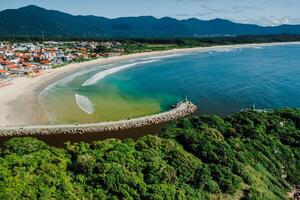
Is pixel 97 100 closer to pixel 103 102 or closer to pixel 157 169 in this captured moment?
pixel 103 102

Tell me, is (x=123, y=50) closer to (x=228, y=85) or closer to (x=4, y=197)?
(x=228, y=85)

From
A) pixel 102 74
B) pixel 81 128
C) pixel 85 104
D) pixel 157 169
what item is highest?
pixel 157 169

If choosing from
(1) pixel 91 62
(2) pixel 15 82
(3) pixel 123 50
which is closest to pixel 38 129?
(2) pixel 15 82

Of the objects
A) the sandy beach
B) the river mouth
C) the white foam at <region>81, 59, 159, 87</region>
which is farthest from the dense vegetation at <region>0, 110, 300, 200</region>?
the white foam at <region>81, 59, 159, 87</region>

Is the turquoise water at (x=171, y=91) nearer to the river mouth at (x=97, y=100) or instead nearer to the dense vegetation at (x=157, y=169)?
the river mouth at (x=97, y=100)

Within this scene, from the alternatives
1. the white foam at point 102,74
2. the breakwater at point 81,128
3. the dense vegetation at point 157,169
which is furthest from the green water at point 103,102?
the dense vegetation at point 157,169

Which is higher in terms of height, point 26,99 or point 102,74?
point 26,99

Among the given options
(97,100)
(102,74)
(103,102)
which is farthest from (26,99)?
(102,74)
